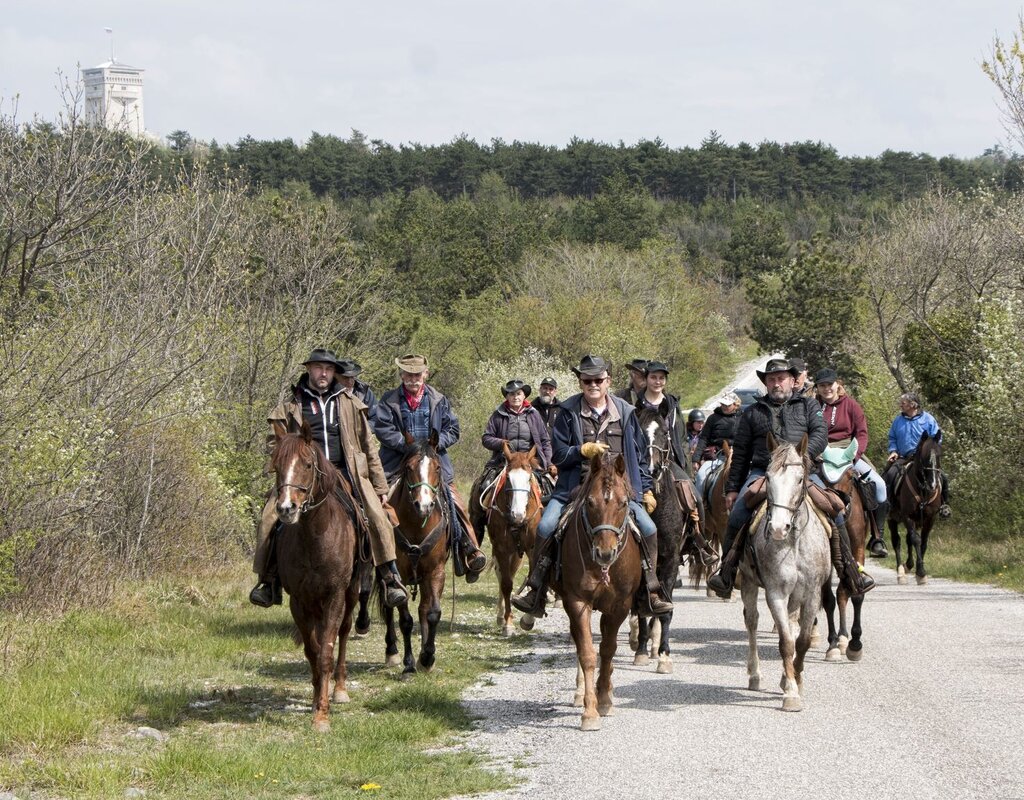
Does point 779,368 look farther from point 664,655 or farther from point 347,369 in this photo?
point 347,369

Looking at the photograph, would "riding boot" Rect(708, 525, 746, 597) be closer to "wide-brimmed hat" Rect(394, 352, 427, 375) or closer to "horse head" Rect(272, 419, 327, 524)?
"wide-brimmed hat" Rect(394, 352, 427, 375)

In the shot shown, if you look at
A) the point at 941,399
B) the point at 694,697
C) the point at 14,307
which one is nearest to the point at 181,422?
the point at 14,307

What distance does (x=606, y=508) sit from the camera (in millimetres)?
9672

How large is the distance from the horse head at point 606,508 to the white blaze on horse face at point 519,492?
4.05m

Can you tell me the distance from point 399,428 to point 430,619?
1.94 m

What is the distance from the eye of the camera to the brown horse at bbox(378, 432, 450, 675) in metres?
12.4

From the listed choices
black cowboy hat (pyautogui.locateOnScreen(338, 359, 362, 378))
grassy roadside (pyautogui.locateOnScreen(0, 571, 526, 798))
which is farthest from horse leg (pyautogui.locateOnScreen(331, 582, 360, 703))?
black cowboy hat (pyautogui.locateOnScreen(338, 359, 362, 378))

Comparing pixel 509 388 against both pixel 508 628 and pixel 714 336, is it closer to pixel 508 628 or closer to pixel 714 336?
pixel 508 628

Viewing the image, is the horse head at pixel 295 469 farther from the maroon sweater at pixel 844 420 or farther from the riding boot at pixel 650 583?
the maroon sweater at pixel 844 420

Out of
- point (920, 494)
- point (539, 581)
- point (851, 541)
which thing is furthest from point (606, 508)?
point (920, 494)

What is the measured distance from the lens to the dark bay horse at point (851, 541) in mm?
12562

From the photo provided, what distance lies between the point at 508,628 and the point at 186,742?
663 cm

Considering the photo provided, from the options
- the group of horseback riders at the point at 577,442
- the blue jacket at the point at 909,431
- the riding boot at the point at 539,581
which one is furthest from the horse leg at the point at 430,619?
the blue jacket at the point at 909,431

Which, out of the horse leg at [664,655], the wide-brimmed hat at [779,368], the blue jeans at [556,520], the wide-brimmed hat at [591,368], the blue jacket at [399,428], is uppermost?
the wide-brimmed hat at [779,368]
